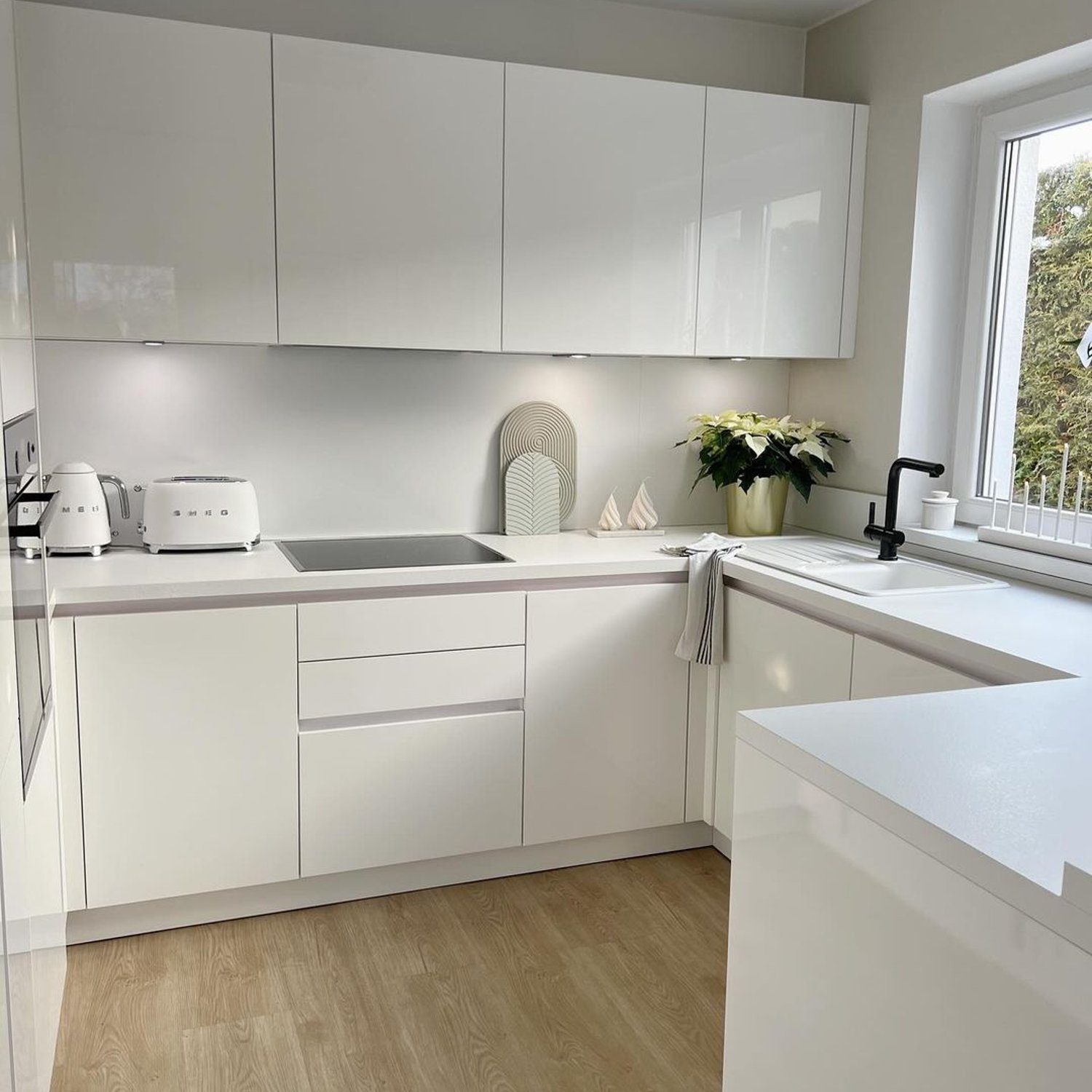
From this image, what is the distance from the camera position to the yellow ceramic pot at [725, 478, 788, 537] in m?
3.28

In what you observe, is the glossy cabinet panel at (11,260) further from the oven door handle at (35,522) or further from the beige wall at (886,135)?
the beige wall at (886,135)

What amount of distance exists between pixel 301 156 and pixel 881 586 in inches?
71.7

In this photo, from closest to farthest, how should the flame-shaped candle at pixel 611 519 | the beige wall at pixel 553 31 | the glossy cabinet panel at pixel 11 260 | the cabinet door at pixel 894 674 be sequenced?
the glossy cabinet panel at pixel 11 260 < the cabinet door at pixel 894 674 < the beige wall at pixel 553 31 < the flame-shaped candle at pixel 611 519

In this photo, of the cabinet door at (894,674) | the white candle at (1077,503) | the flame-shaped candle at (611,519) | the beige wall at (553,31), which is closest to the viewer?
the cabinet door at (894,674)

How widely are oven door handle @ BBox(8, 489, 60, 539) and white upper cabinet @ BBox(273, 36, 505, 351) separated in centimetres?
93

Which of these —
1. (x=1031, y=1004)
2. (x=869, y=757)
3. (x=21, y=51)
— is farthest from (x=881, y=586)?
(x=21, y=51)

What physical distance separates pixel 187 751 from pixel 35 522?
0.87 metres

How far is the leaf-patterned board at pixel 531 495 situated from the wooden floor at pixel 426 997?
1018 millimetres

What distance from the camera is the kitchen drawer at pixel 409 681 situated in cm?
260

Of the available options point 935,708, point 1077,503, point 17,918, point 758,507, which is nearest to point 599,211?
point 758,507

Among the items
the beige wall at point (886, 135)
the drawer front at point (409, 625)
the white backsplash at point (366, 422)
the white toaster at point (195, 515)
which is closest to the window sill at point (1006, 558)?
the beige wall at point (886, 135)

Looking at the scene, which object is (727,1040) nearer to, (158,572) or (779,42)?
(158,572)

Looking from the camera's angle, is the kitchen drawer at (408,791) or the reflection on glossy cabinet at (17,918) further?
the kitchen drawer at (408,791)

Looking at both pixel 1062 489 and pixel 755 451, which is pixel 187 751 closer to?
pixel 755 451
